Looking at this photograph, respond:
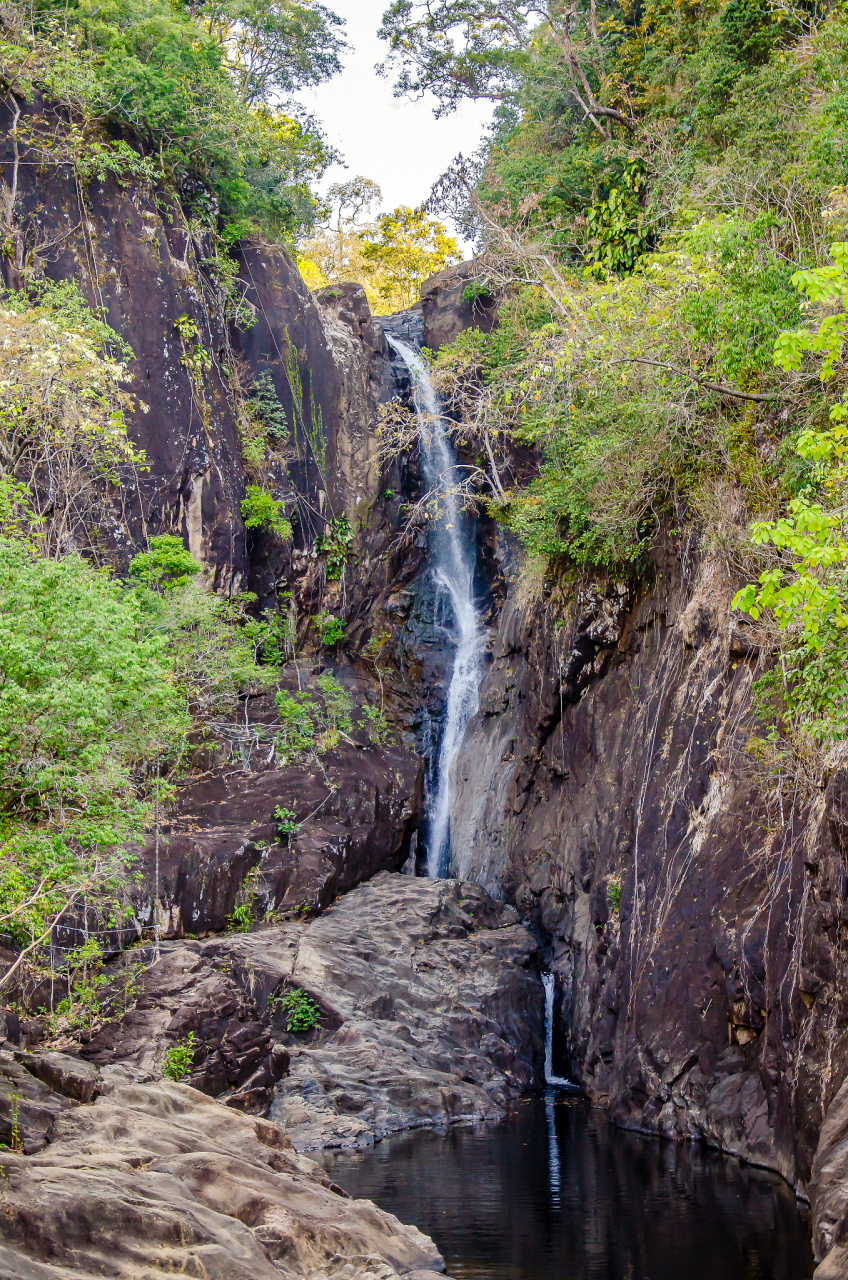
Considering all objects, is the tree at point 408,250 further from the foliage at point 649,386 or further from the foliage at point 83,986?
the foliage at point 83,986

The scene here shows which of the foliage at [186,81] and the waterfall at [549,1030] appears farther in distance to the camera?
the foliage at [186,81]

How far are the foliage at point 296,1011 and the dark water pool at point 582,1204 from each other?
8.60ft

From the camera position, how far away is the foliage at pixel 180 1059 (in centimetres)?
1378

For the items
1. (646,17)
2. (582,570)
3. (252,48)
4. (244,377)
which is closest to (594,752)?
(582,570)

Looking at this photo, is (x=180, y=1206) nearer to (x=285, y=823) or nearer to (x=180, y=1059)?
(x=180, y=1059)

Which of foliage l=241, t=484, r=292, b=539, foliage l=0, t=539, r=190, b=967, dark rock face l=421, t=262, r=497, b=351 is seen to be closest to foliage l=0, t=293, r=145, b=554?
foliage l=241, t=484, r=292, b=539

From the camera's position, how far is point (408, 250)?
41125mm

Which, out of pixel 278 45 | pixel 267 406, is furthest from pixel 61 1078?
pixel 278 45

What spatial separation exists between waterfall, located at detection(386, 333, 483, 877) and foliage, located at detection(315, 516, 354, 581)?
2596mm

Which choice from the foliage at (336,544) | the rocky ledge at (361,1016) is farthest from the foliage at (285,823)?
the foliage at (336,544)

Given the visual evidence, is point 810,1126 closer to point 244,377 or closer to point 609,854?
point 609,854

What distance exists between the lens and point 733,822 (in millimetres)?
13391

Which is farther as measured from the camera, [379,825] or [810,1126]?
[379,825]

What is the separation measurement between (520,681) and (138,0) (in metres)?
18.3
